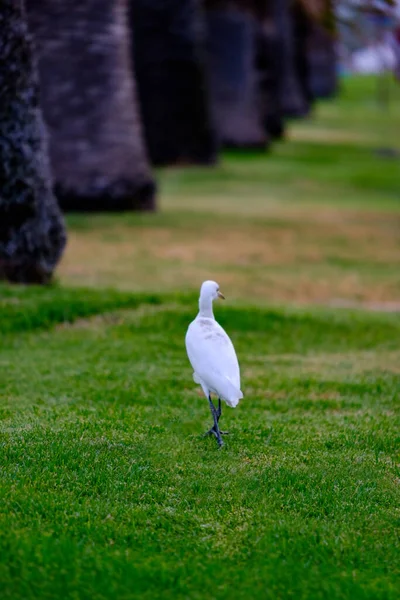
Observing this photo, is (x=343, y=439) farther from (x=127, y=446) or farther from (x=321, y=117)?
(x=321, y=117)

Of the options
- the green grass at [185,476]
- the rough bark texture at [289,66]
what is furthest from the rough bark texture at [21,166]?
the rough bark texture at [289,66]

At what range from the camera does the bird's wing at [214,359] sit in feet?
15.7

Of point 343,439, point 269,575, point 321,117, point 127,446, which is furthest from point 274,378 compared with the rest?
point 321,117

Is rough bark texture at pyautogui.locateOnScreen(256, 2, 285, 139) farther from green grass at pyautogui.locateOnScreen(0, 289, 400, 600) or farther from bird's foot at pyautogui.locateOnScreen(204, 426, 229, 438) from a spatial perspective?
bird's foot at pyautogui.locateOnScreen(204, 426, 229, 438)

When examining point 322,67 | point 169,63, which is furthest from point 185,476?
point 322,67

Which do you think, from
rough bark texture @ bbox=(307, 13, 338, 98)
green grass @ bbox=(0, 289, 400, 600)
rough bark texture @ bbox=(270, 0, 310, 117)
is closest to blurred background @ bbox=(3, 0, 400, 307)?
green grass @ bbox=(0, 289, 400, 600)

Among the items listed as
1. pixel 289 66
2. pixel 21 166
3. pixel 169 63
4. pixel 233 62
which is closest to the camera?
pixel 21 166

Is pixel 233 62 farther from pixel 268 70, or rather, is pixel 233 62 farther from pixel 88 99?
pixel 88 99

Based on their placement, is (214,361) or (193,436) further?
(193,436)

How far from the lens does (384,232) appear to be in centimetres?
1446

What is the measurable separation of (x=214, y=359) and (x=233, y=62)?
20.1m

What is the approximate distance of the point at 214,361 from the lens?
4.88 m

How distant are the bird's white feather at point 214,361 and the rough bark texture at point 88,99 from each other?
30.1ft

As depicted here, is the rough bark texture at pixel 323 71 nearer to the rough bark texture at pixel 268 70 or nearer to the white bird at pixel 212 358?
the rough bark texture at pixel 268 70
